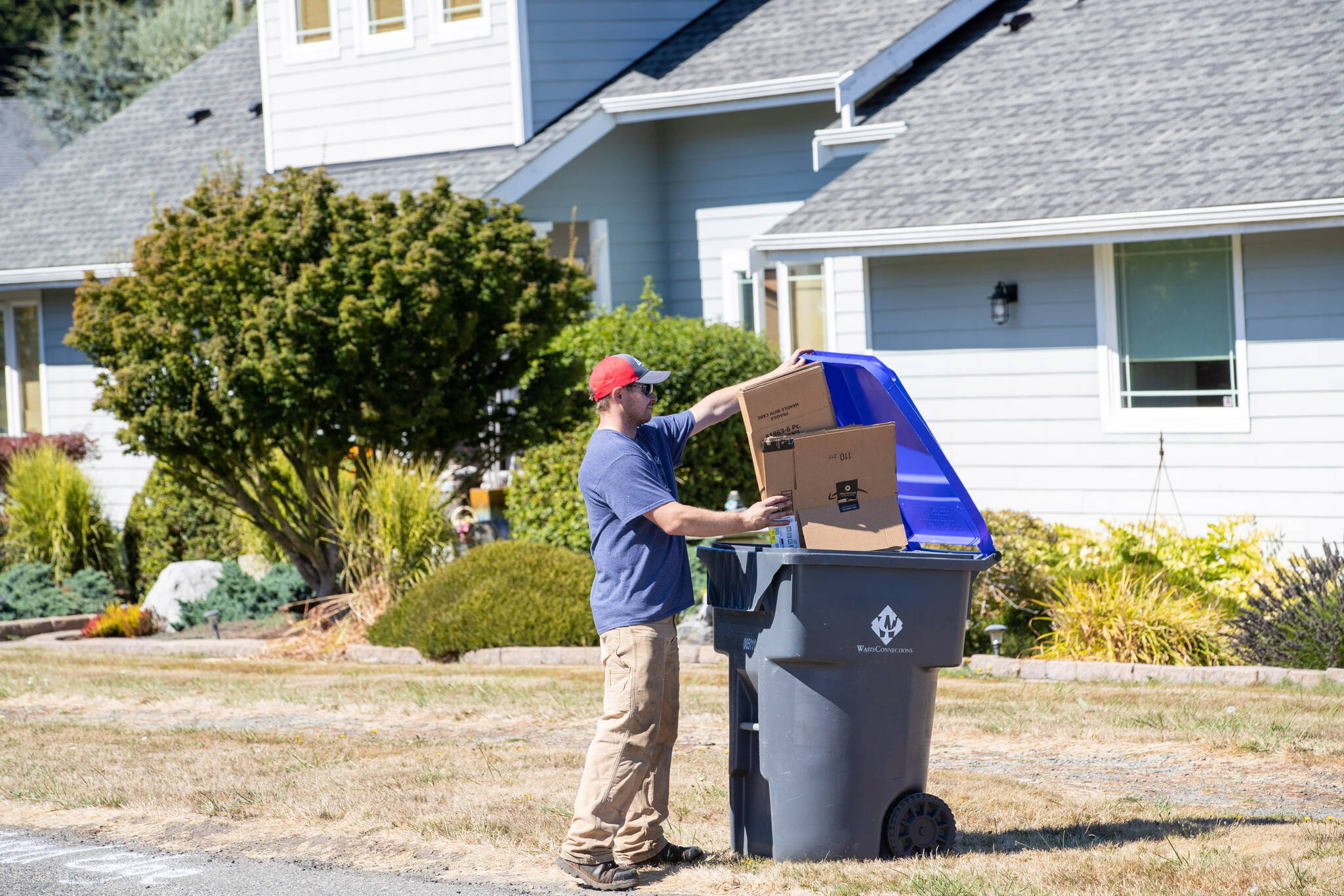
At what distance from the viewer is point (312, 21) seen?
16.2 m

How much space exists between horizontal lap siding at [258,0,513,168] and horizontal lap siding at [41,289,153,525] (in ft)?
11.0

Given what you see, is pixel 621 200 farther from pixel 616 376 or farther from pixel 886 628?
pixel 886 628

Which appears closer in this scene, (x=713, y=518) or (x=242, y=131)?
(x=713, y=518)

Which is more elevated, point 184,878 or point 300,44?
point 300,44

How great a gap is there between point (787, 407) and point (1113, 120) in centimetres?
789

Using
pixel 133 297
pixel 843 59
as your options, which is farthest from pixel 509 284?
pixel 843 59

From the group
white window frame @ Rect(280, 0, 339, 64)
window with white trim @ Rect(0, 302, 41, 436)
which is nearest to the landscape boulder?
window with white trim @ Rect(0, 302, 41, 436)

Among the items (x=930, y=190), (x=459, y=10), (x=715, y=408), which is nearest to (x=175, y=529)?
(x=459, y=10)

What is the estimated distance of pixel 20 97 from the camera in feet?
120

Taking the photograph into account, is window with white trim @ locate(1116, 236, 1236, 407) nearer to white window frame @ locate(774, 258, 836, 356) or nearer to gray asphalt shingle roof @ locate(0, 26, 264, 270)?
white window frame @ locate(774, 258, 836, 356)

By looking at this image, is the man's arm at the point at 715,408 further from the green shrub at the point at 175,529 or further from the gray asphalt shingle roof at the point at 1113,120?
the green shrub at the point at 175,529

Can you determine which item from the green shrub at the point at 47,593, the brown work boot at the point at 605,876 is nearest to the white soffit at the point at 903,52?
the green shrub at the point at 47,593

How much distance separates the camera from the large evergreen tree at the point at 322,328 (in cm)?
1159

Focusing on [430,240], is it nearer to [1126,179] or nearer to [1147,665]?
[1126,179]
